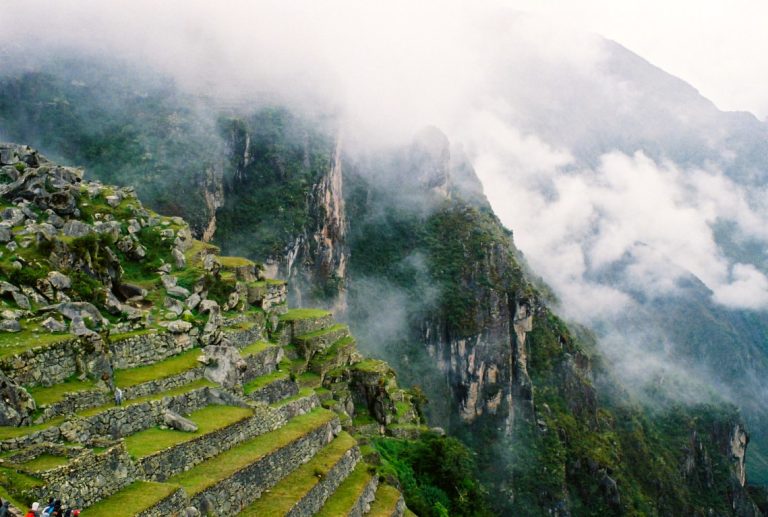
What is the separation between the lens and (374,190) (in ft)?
374

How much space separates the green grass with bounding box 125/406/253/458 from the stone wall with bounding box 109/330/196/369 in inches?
81.9

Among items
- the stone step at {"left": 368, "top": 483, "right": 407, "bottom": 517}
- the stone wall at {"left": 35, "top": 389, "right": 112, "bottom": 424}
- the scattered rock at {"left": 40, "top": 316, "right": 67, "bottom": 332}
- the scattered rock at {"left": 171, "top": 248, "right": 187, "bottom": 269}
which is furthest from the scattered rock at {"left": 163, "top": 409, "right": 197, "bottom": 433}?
the scattered rock at {"left": 171, "top": 248, "right": 187, "bottom": 269}

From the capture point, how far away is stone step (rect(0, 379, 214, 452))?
1283cm

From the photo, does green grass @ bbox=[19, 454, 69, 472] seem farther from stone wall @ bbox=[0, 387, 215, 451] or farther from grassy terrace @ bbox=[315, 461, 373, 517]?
grassy terrace @ bbox=[315, 461, 373, 517]

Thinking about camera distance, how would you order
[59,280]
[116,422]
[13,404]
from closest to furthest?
[13,404] < [116,422] < [59,280]

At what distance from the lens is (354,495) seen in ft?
69.5

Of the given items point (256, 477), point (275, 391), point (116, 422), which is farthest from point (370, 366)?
point (116, 422)

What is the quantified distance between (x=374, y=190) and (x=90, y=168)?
6087 centimetres

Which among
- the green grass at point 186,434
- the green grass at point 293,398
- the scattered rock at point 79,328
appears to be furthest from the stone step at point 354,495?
the scattered rock at point 79,328

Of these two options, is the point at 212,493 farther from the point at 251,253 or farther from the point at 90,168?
the point at 251,253

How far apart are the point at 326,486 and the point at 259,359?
5.22m

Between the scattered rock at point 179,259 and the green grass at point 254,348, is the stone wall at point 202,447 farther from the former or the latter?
the scattered rock at point 179,259

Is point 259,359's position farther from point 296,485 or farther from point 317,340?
point 317,340

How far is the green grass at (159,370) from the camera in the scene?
55.5 feet
